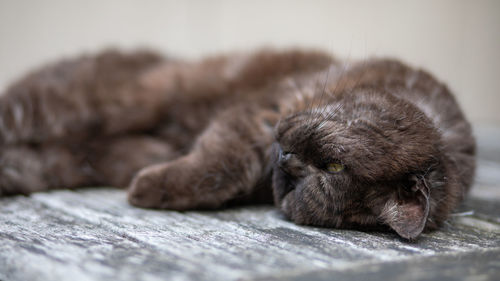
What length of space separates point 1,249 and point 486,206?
1.73 metres

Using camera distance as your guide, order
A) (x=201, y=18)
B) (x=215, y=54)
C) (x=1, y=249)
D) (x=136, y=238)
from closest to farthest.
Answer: (x=1, y=249)
(x=136, y=238)
(x=215, y=54)
(x=201, y=18)

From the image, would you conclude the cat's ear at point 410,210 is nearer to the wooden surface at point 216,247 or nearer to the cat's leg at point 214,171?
the wooden surface at point 216,247

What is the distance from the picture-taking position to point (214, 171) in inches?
70.4

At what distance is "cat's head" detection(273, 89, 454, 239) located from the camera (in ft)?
4.79

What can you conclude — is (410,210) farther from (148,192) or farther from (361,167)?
(148,192)

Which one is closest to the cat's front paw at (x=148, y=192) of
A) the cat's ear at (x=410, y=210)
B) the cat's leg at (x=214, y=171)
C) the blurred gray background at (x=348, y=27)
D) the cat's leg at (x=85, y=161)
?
the cat's leg at (x=214, y=171)

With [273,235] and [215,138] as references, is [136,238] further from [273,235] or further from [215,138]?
[215,138]

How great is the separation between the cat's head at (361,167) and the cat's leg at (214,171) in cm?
26

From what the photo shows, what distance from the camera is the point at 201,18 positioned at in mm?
5062

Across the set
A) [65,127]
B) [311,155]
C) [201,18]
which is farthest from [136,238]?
[201,18]

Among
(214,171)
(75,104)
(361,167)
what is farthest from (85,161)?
(361,167)

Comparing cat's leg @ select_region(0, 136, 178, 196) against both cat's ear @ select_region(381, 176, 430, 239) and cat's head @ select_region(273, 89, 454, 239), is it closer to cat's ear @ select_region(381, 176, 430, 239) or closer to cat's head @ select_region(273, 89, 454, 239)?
cat's head @ select_region(273, 89, 454, 239)

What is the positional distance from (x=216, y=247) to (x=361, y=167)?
0.55 m

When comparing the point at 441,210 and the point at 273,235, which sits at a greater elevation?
the point at 441,210
